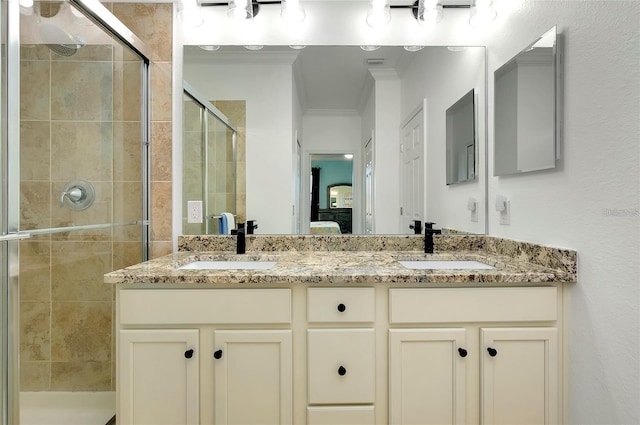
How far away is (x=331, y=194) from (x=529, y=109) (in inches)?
39.1

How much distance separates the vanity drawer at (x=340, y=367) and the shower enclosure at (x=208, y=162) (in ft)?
2.87

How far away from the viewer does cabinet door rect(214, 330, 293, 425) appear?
1.19 meters

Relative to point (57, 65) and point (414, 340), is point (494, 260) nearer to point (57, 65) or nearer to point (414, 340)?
point (414, 340)

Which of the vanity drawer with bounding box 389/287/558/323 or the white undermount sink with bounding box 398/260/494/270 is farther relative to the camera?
the white undermount sink with bounding box 398/260/494/270

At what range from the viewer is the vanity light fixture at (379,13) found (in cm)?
170

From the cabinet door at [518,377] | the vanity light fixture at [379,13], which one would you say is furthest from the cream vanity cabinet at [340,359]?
the vanity light fixture at [379,13]

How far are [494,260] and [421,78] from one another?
1050 millimetres

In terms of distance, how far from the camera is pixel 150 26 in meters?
1.73

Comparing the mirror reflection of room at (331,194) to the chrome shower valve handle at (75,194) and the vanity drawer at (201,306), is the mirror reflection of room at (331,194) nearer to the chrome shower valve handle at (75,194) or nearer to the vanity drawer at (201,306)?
the vanity drawer at (201,306)

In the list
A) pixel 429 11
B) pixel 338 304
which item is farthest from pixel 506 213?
pixel 429 11

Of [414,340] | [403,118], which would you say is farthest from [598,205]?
[403,118]

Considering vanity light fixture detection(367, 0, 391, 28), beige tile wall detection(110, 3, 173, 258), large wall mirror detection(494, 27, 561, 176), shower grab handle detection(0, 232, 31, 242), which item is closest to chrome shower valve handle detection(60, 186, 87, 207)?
beige tile wall detection(110, 3, 173, 258)

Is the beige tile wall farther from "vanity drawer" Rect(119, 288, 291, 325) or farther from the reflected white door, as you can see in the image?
the reflected white door

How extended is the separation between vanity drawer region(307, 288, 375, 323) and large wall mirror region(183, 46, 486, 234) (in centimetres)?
63
